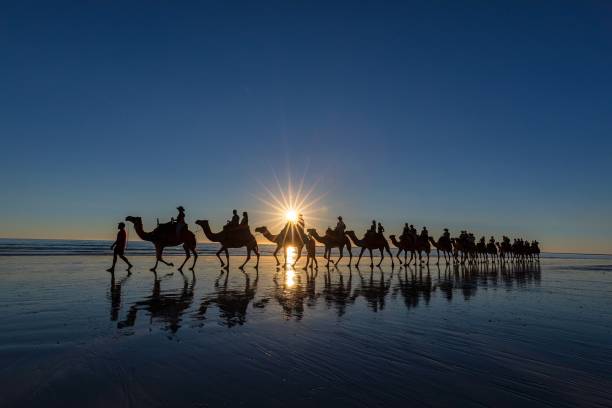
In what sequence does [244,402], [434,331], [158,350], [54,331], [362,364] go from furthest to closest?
1. [434,331]
2. [54,331]
3. [158,350]
4. [362,364]
5. [244,402]

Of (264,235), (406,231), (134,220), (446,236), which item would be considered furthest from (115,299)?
(446,236)

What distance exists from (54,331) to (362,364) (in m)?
4.44

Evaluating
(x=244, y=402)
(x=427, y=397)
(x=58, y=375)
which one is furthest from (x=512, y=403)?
(x=58, y=375)

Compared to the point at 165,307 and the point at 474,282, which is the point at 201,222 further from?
the point at 474,282

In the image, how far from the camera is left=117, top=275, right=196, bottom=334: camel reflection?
6.18 m

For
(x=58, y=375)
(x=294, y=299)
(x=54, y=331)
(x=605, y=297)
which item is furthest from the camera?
(x=605, y=297)

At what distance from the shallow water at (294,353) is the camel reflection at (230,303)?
0.15ft

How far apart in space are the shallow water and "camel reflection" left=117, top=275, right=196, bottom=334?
1.6 inches

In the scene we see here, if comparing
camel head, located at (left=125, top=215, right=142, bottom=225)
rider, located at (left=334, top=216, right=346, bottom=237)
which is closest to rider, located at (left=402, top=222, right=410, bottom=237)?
rider, located at (left=334, top=216, right=346, bottom=237)

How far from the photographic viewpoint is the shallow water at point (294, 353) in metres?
3.26

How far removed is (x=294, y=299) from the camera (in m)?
9.41

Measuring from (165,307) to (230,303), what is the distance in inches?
55.0

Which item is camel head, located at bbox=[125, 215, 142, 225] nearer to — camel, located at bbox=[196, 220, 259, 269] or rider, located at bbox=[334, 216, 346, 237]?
camel, located at bbox=[196, 220, 259, 269]

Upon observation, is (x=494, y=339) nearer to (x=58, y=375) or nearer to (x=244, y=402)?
(x=244, y=402)
